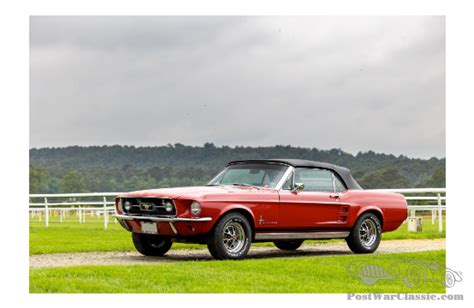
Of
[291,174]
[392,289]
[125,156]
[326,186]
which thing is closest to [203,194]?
[291,174]

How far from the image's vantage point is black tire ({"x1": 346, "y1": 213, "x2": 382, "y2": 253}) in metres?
15.4

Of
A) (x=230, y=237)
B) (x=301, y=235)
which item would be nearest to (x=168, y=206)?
(x=230, y=237)

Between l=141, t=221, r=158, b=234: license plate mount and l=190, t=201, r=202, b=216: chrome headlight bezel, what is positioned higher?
l=190, t=201, r=202, b=216: chrome headlight bezel

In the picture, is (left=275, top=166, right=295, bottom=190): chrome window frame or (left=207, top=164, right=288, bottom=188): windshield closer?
(left=275, top=166, right=295, bottom=190): chrome window frame

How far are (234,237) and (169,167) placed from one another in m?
82.3

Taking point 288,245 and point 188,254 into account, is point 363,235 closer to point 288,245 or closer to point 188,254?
point 288,245

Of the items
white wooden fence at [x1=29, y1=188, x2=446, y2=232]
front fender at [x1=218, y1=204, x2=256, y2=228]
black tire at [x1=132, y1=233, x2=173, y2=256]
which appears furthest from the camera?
white wooden fence at [x1=29, y1=188, x2=446, y2=232]

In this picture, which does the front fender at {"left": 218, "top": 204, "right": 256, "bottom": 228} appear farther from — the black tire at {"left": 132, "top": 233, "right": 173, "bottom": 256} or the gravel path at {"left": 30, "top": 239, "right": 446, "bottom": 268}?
the black tire at {"left": 132, "top": 233, "right": 173, "bottom": 256}

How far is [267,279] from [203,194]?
286cm

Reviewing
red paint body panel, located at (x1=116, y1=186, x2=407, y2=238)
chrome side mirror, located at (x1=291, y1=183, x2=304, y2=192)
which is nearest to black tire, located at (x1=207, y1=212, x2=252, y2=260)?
red paint body panel, located at (x1=116, y1=186, x2=407, y2=238)

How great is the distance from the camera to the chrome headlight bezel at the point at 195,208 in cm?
1298

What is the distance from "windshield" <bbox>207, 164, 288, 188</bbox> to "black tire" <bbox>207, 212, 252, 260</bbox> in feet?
3.43

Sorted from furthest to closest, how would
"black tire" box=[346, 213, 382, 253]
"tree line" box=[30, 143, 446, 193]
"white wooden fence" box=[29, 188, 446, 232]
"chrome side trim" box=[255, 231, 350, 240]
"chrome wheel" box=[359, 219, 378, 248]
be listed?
1. "tree line" box=[30, 143, 446, 193]
2. "white wooden fence" box=[29, 188, 446, 232]
3. "chrome wheel" box=[359, 219, 378, 248]
4. "black tire" box=[346, 213, 382, 253]
5. "chrome side trim" box=[255, 231, 350, 240]

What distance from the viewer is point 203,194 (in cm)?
1313
